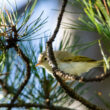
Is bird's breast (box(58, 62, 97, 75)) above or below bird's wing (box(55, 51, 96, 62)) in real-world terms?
below

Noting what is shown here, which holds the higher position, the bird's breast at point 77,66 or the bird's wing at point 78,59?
the bird's wing at point 78,59

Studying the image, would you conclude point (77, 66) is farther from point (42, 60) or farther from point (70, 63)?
point (42, 60)

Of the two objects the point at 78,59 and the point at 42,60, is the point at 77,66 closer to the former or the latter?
the point at 78,59

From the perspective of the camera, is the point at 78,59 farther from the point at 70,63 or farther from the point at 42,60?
the point at 42,60

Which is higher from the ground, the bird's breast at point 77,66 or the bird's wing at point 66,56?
the bird's wing at point 66,56

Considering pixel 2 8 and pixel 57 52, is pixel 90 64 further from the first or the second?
pixel 2 8

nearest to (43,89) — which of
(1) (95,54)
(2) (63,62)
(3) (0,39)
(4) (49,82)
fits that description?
(4) (49,82)

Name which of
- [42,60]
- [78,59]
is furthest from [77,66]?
[42,60]

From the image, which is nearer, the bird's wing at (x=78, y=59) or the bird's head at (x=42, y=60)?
the bird's wing at (x=78, y=59)

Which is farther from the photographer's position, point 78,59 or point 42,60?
point 42,60

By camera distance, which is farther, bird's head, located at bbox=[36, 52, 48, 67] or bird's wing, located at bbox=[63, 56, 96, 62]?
bird's head, located at bbox=[36, 52, 48, 67]

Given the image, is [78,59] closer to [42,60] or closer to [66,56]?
[66,56]

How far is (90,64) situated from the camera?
0.87 metres

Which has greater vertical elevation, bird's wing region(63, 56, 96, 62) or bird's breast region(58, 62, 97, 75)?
bird's wing region(63, 56, 96, 62)
